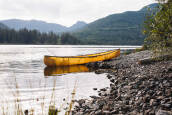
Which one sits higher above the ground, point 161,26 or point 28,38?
point 28,38

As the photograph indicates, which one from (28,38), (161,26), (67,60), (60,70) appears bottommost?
(60,70)

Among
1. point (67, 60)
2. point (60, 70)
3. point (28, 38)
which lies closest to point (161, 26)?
point (60, 70)

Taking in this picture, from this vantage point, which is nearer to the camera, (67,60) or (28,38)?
(67,60)

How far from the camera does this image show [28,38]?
538 feet

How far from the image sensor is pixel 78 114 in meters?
7.23

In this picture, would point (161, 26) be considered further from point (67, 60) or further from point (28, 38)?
point (28, 38)

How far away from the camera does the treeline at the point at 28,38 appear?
153m

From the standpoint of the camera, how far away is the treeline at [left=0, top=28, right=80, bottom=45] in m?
153

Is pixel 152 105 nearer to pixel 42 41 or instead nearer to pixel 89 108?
pixel 89 108

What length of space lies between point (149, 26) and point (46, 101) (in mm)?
8025

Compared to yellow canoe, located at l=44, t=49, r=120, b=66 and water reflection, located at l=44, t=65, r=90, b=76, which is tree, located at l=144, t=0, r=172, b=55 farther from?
yellow canoe, located at l=44, t=49, r=120, b=66

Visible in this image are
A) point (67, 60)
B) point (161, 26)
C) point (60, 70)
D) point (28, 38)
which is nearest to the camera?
point (161, 26)

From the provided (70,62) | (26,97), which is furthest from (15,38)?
(26,97)

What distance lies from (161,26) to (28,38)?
16670 centimetres
